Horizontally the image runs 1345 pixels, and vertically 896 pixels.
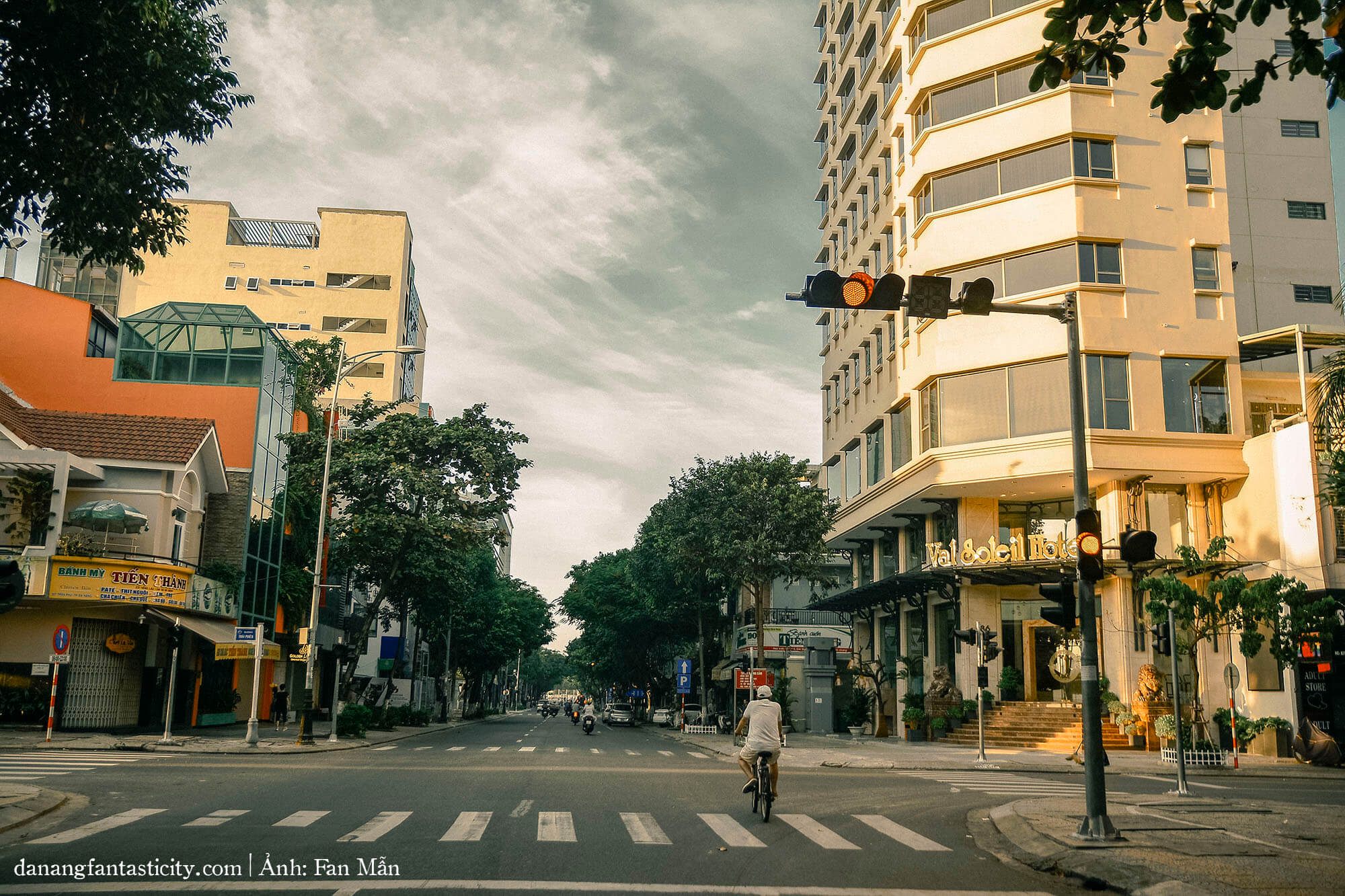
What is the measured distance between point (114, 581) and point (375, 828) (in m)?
22.3

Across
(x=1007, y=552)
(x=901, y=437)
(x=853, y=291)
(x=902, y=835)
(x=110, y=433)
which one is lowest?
(x=902, y=835)

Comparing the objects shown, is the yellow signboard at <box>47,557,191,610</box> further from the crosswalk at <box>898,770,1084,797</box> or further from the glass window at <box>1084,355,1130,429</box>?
the glass window at <box>1084,355,1130,429</box>

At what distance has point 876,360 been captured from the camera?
Answer: 4425 centimetres

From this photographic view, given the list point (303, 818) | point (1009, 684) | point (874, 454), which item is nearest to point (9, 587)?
point (303, 818)

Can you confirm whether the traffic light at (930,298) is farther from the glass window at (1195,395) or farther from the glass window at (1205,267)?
the glass window at (1205,267)

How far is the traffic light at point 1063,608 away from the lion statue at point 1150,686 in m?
22.3

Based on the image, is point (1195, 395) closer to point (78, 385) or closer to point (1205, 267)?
point (1205, 267)

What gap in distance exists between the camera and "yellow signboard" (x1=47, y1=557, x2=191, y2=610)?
1150 inches

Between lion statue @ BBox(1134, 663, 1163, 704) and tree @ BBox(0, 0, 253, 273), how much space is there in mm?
30008

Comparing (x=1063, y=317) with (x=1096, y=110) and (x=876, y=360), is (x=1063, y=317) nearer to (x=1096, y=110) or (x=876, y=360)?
(x=1096, y=110)

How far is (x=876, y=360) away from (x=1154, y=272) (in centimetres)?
1213

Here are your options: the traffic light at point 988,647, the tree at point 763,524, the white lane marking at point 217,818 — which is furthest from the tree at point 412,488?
the white lane marking at point 217,818

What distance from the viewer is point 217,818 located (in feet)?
40.0

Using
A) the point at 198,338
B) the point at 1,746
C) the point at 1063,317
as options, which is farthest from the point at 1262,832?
the point at 198,338
